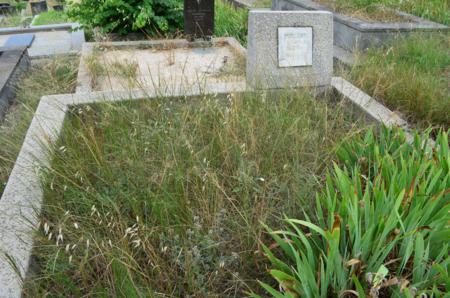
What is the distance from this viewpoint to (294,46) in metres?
3.32

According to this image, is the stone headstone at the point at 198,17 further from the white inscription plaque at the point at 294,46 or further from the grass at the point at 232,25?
the white inscription plaque at the point at 294,46

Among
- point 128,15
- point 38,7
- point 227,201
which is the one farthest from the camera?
point 38,7

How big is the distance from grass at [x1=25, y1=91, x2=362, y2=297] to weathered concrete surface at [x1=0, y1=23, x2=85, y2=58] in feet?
11.8

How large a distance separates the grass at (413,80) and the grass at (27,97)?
2751 millimetres

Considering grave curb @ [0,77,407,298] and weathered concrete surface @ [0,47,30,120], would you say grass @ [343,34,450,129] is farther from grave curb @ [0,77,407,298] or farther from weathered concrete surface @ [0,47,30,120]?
weathered concrete surface @ [0,47,30,120]

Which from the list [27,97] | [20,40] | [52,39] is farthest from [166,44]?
[20,40]

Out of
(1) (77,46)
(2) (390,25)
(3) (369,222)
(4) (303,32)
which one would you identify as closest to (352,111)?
(4) (303,32)

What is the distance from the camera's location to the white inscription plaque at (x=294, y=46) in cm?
324

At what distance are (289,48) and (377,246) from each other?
7.52 feet

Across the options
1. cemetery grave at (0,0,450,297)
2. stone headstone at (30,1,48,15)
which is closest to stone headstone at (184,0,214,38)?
cemetery grave at (0,0,450,297)

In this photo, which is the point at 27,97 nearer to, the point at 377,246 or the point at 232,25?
the point at 377,246

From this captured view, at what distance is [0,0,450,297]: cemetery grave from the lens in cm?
140

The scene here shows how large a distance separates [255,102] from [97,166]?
1.21 m

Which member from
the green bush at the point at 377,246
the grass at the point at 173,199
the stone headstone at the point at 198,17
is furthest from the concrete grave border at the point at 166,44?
the green bush at the point at 377,246
